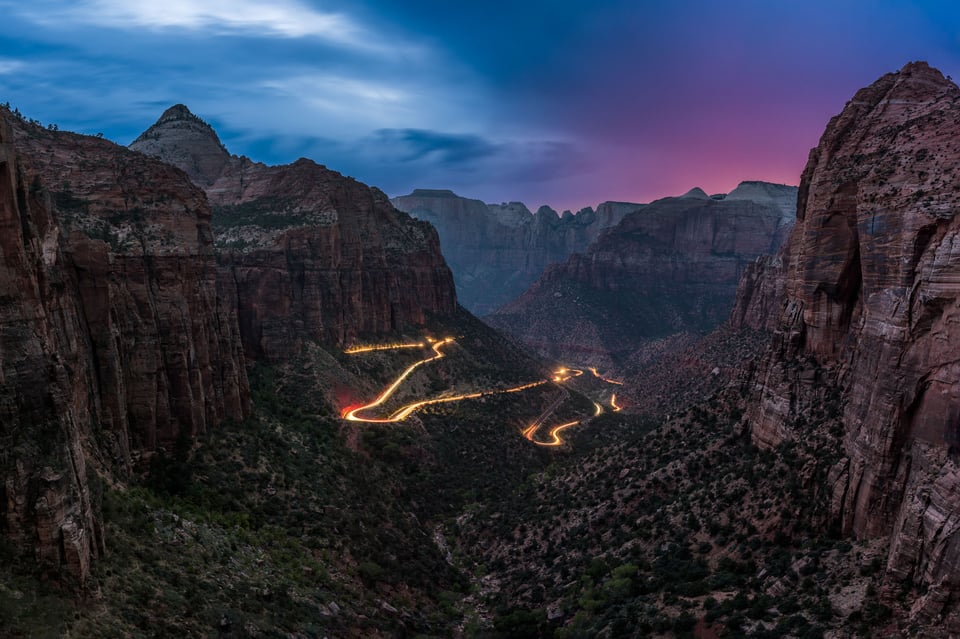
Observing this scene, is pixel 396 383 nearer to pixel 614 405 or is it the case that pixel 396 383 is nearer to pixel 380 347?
pixel 380 347

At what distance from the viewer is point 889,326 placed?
26109mm

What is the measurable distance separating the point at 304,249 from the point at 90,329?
165ft

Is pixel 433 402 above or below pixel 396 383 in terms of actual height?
below

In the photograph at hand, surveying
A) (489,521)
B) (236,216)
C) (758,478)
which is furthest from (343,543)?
(236,216)

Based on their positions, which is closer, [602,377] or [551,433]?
[551,433]

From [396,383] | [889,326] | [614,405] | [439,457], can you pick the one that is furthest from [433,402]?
[889,326]

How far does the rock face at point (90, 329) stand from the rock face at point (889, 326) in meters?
30.1

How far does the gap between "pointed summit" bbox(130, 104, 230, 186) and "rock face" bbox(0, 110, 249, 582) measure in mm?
62256

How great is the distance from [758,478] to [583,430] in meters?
50.5

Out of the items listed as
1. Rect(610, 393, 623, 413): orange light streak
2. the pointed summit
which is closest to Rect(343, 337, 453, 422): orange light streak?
Rect(610, 393, 623, 413): orange light streak

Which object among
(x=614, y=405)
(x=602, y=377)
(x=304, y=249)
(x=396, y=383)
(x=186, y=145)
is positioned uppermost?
(x=186, y=145)

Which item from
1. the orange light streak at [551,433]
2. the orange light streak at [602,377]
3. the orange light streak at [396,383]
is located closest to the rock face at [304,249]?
the orange light streak at [396,383]

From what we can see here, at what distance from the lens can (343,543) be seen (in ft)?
131

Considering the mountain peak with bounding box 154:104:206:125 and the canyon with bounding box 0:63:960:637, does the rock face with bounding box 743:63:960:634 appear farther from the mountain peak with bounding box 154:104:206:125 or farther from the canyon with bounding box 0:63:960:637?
the mountain peak with bounding box 154:104:206:125
